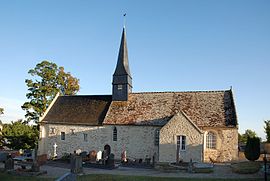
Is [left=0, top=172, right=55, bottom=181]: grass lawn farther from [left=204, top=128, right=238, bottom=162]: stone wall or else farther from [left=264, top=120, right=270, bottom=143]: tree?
[left=264, top=120, right=270, bottom=143]: tree

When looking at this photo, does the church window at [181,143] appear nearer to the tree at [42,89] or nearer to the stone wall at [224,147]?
the stone wall at [224,147]

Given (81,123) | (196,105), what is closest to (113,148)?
(81,123)

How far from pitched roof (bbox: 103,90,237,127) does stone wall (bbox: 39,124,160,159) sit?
41.8 inches

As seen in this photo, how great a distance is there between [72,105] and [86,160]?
12.3 metres

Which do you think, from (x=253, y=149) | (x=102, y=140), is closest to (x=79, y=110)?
(x=102, y=140)

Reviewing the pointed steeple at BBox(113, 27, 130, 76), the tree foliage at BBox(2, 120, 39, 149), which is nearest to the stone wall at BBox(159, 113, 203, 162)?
the pointed steeple at BBox(113, 27, 130, 76)

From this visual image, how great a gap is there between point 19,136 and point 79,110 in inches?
351

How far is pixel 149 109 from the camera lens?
32.1m

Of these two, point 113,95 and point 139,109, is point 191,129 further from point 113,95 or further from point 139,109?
point 113,95

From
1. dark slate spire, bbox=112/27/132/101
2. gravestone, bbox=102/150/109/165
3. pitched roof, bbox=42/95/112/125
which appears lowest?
gravestone, bbox=102/150/109/165

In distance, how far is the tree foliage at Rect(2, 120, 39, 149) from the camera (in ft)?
117

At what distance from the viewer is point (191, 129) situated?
27.1 meters

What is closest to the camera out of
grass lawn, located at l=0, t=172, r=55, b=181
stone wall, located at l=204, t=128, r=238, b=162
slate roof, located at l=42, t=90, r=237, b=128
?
grass lawn, located at l=0, t=172, r=55, b=181

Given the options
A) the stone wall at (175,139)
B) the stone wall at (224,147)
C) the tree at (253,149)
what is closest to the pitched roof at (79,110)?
the stone wall at (175,139)
